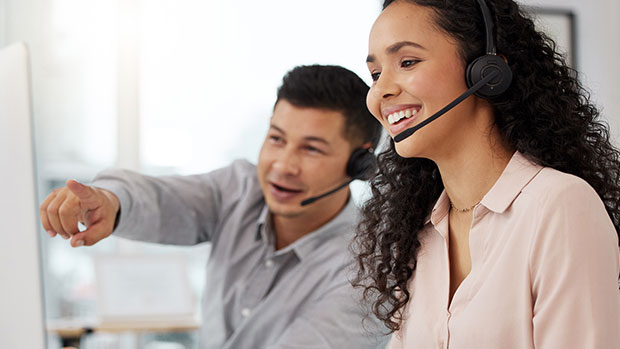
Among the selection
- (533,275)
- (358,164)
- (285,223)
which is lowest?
(285,223)

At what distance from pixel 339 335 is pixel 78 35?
2.18 metres

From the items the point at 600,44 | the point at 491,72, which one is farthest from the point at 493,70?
the point at 600,44

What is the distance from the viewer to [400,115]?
974 millimetres

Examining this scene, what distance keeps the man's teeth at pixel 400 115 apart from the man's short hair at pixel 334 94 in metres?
0.63

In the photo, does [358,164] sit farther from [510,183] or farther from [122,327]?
[122,327]

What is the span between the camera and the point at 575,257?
77 cm

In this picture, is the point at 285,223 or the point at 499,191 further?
the point at 285,223

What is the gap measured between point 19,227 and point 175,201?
0.90m

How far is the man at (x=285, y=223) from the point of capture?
4.92 ft

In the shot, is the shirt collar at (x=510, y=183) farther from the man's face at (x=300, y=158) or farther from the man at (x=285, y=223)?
the man's face at (x=300, y=158)

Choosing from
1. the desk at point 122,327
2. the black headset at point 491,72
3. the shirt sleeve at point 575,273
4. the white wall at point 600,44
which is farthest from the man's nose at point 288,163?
the white wall at point 600,44

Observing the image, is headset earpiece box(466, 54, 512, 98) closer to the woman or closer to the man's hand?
the woman

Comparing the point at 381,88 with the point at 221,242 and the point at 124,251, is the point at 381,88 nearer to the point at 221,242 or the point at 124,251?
the point at 221,242

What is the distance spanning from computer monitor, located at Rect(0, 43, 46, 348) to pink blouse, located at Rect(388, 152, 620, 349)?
0.57 meters
